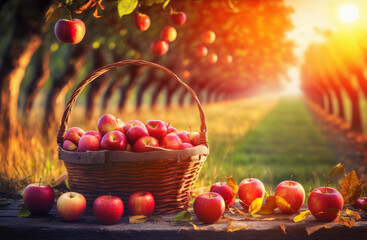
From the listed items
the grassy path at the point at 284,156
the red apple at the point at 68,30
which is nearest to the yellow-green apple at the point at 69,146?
the red apple at the point at 68,30

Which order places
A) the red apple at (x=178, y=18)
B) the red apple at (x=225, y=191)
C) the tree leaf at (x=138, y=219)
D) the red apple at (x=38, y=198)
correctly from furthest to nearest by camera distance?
the red apple at (x=178, y=18) < the red apple at (x=225, y=191) < the red apple at (x=38, y=198) < the tree leaf at (x=138, y=219)

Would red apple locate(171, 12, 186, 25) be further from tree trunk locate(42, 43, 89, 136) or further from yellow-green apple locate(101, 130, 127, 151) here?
tree trunk locate(42, 43, 89, 136)

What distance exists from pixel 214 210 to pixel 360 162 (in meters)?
7.32

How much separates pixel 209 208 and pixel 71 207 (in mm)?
911

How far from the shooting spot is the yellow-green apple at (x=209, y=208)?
2643 mm

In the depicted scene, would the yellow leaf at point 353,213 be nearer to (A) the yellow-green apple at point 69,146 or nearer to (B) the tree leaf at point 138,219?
(B) the tree leaf at point 138,219

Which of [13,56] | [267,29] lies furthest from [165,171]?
[267,29]

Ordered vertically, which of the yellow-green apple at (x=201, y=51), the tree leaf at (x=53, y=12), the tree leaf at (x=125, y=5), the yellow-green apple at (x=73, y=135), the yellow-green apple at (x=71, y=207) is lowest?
the yellow-green apple at (x=71, y=207)

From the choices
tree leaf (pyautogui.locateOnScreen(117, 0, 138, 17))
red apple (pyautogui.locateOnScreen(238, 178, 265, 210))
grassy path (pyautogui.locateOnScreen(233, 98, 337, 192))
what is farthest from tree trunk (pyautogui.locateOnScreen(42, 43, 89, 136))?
red apple (pyautogui.locateOnScreen(238, 178, 265, 210))

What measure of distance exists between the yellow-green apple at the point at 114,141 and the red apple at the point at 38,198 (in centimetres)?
51

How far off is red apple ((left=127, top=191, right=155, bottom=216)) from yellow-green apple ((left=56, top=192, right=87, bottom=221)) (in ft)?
1.04

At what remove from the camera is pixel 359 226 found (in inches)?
102

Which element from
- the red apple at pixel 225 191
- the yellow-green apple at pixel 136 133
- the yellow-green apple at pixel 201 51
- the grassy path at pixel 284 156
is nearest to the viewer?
the yellow-green apple at pixel 136 133

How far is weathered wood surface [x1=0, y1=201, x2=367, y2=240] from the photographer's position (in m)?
2.52
